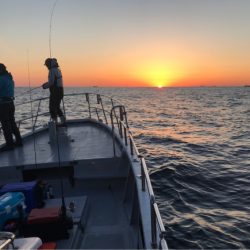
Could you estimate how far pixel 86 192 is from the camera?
239 inches

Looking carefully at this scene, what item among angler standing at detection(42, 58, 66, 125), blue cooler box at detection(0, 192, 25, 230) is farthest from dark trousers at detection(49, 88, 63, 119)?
blue cooler box at detection(0, 192, 25, 230)

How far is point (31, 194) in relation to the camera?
4.86 metres

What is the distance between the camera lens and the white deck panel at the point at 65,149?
664cm

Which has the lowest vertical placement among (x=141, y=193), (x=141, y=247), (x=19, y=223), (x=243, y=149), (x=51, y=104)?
(x=243, y=149)

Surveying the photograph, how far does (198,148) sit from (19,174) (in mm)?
11171

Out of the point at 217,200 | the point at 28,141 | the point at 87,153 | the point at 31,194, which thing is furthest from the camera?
the point at 28,141

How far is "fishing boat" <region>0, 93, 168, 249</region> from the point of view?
4.03 meters

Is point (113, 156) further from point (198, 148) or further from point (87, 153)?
point (198, 148)

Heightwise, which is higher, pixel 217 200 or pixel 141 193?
pixel 141 193

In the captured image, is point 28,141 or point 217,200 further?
point 28,141

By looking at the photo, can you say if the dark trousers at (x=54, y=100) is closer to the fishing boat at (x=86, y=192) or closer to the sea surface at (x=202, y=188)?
the fishing boat at (x=86, y=192)

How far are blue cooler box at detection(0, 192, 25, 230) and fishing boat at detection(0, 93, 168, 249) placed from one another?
0.11 meters


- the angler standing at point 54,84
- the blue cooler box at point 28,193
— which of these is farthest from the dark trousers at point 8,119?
the blue cooler box at point 28,193

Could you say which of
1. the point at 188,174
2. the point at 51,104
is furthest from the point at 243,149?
the point at 51,104
